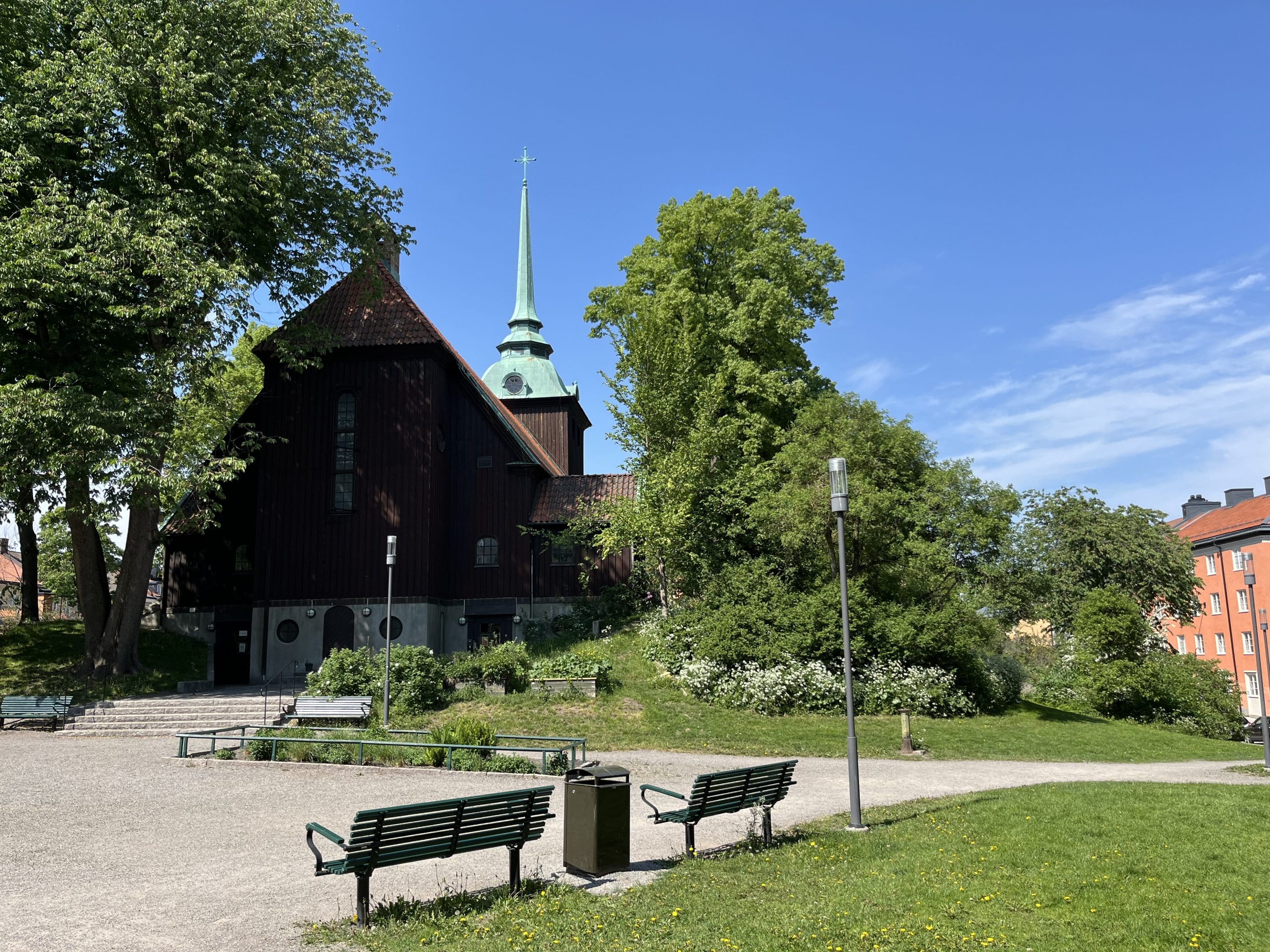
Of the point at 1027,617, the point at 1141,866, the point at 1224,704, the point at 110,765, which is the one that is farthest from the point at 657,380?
the point at 1141,866

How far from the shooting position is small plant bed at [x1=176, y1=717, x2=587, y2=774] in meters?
15.6

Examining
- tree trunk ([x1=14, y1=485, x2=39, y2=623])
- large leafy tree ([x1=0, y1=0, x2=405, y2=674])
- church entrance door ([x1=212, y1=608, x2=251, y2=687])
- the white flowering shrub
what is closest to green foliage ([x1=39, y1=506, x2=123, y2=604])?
tree trunk ([x1=14, y1=485, x2=39, y2=623])

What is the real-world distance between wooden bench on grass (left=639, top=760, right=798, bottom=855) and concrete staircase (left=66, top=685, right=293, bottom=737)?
14.7m

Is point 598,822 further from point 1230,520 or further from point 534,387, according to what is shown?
point 1230,520

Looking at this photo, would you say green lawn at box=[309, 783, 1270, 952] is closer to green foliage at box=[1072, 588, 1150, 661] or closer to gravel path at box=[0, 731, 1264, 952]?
gravel path at box=[0, 731, 1264, 952]

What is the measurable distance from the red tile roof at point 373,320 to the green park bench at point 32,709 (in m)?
11.9

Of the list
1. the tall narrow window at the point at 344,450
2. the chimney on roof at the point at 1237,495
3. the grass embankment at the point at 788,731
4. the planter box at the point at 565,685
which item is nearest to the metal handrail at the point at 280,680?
the grass embankment at the point at 788,731

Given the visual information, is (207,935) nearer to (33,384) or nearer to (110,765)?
(110,765)

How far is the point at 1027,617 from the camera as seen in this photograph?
31547 millimetres

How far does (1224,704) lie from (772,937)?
27968 millimetres

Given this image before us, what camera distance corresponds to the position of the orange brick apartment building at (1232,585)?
4616 centimetres

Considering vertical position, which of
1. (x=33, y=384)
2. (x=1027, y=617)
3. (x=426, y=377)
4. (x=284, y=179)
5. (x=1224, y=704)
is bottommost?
(x=1224, y=704)

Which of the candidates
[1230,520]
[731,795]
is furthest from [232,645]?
[1230,520]

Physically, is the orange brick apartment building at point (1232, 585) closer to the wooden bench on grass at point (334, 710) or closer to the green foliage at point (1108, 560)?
the green foliage at point (1108, 560)
